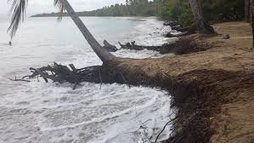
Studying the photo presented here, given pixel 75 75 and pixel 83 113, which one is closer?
pixel 83 113

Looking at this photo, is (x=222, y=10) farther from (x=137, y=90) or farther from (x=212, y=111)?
(x=212, y=111)

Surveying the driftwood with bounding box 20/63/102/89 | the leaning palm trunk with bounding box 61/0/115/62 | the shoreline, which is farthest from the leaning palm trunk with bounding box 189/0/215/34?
the driftwood with bounding box 20/63/102/89

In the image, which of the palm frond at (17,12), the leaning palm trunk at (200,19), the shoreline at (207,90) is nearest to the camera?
the shoreline at (207,90)

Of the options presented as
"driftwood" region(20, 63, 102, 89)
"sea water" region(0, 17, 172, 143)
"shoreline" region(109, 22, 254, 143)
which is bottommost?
"sea water" region(0, 17, 172, 143)

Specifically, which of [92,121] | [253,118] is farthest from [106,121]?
[253,118]

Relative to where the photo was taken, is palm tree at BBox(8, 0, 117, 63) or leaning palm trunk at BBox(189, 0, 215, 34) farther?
leaning palm trunk at BBox(189, 0, 215, 34)

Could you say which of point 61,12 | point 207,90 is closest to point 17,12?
point 61,12

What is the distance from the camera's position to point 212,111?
23.1ft

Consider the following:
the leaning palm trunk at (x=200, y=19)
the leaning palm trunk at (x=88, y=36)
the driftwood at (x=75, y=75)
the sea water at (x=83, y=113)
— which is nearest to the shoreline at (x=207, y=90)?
the sea water at (x=83, y=113)

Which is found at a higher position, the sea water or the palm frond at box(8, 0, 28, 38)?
the palm frond at box(8, 0, 28, 38)

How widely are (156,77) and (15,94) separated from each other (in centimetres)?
487

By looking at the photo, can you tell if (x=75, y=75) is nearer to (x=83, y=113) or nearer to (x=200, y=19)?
(x=83, y=113)

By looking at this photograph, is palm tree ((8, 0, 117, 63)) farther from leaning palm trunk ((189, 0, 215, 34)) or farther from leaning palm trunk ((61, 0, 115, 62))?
leaning palm trunk ((189, 0, 215, 34))

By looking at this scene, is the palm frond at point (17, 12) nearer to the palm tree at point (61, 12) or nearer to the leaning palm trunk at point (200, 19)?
the palm tree at point (61, 12)
